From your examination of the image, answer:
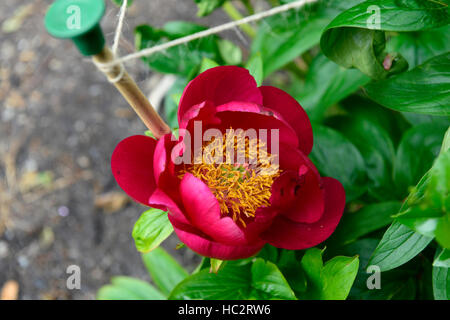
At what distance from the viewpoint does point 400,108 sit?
65 cm

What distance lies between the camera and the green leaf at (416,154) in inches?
31.4

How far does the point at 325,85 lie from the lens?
38.6 inches

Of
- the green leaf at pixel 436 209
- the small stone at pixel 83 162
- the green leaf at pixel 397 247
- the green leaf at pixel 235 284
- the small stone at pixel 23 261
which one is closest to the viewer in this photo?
the green leaf at pixel 436 209

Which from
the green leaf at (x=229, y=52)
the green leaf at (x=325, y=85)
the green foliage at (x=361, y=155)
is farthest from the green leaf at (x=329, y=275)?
the green leaf at (x=229, y=52)

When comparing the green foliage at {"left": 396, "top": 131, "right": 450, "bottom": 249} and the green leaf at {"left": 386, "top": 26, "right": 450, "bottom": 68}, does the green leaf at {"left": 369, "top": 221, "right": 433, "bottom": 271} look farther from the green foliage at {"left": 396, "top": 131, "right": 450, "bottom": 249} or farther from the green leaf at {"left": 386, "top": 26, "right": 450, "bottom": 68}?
the green leaf at {"left": 386, "top": 26, "right": 450, "bottom": 68}

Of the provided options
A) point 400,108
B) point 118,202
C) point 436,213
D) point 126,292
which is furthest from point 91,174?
point 436,213

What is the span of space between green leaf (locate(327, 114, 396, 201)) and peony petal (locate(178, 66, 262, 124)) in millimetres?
379

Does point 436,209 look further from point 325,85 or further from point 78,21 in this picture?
point 325,85

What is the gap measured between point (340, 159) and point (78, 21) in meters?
0.54

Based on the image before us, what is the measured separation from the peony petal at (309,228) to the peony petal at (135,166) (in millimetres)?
173

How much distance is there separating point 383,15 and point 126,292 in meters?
0.83

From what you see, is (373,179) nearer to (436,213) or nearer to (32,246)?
(436,213)

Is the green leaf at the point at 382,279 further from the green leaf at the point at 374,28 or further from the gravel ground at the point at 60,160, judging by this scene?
the gravel ground at the point at 60,160

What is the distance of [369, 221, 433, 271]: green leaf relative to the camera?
0.57 metres
